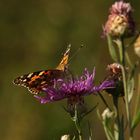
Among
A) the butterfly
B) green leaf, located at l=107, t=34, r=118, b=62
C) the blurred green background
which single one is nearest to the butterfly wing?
the butterfly

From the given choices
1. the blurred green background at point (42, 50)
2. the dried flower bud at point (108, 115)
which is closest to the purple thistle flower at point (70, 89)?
the dried flower bud at point (108, 115)

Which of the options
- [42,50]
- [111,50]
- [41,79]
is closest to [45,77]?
[41,79]

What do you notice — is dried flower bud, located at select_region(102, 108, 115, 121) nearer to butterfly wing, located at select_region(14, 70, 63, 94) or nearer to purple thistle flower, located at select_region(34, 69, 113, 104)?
purple thistle flower, located at select_region(34, 69, 113, 104)

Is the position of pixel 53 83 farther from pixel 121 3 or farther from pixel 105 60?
pixel 105 60

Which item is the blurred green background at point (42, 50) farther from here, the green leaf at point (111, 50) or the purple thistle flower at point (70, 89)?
the green leaf at point (111, 50)

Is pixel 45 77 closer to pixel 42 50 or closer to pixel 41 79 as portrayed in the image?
pixel 41 79

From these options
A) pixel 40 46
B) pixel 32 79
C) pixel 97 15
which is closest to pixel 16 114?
pixel 40 46
